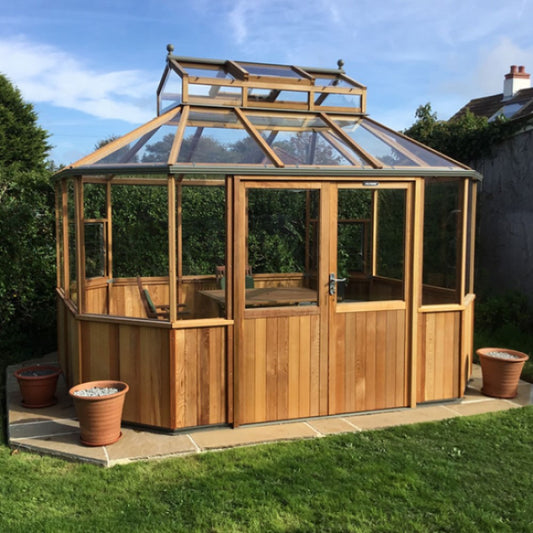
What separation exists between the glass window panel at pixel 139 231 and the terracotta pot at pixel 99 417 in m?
3.23

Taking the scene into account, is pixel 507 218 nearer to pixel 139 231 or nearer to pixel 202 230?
pixel 202 230

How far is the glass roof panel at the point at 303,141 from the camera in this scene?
5453 mm

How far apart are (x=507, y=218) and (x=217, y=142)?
581 centimetres

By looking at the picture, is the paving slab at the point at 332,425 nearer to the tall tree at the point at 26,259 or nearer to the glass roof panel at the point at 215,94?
the glass roof panel at the point at 215,94

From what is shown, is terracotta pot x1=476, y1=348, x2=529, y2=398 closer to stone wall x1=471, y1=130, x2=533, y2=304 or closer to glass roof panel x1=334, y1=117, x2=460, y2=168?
glass roof panel x1=334, y1=117, x2=460, y2=168

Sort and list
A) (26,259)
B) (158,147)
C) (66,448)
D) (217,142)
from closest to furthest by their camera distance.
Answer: (66,448)
(158,147)
(217,142)
(26,259)


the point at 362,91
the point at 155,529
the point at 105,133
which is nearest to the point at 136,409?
the point at 155,529

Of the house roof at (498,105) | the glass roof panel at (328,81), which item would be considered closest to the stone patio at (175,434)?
the glass roof panel at (328,81)

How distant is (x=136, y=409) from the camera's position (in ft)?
17.0

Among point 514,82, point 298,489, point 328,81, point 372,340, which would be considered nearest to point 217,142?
point 328,81

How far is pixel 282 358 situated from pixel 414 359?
4.47ft

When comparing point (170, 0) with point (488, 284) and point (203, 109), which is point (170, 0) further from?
point (488, 284)

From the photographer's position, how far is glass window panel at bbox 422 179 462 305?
6.18 meters

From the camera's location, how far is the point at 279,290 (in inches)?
262
